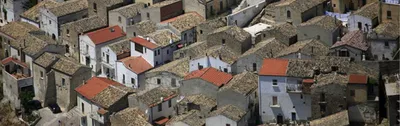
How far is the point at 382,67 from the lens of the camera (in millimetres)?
59531

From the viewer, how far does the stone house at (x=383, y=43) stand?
204 ft

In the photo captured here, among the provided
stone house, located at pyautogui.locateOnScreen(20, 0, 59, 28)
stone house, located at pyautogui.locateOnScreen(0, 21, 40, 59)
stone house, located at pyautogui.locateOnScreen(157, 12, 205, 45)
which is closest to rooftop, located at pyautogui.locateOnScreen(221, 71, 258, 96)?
stone house, located at pyautogui.locateOnScreen(157, 12, 205, 45)

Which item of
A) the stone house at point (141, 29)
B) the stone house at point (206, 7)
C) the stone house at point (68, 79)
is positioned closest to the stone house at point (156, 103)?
the stone house at point (68, 79)

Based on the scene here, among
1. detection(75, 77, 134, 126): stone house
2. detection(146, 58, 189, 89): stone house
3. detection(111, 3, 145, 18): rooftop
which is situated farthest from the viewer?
detection(111, 3, 145, 18): rooftop

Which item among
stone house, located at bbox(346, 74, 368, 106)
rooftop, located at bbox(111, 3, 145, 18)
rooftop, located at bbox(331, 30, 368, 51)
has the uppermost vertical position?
rooftop, located at bbox(111, 3, 145, 18)

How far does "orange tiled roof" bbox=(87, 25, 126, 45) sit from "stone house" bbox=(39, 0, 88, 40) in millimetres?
3640

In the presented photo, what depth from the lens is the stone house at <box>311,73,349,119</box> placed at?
58.0 m

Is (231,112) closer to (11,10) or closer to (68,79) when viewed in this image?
(68,79)

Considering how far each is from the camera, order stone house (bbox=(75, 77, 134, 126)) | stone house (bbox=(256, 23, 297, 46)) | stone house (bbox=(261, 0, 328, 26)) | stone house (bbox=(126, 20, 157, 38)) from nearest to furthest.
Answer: stone house (bbox=(75, 77, 134, 126))
stone house (bbox=(256, 23, 297, 46))
stone house (bbox=(261, 0, 328, 26))
stone house (bbox=(126, 20, 157, 38))

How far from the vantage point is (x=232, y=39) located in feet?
216

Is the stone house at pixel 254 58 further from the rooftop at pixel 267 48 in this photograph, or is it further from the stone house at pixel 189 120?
the stone house at pixel 189 120

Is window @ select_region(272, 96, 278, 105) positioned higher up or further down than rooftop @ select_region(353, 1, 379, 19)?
further down

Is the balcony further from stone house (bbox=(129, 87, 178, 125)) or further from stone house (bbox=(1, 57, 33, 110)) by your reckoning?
stone house (bbox=(1, 57, 33, 110))

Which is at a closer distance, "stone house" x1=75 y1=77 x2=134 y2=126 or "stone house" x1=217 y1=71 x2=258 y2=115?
"stone house" x1=217 y1=71 x2=258 y2=115
